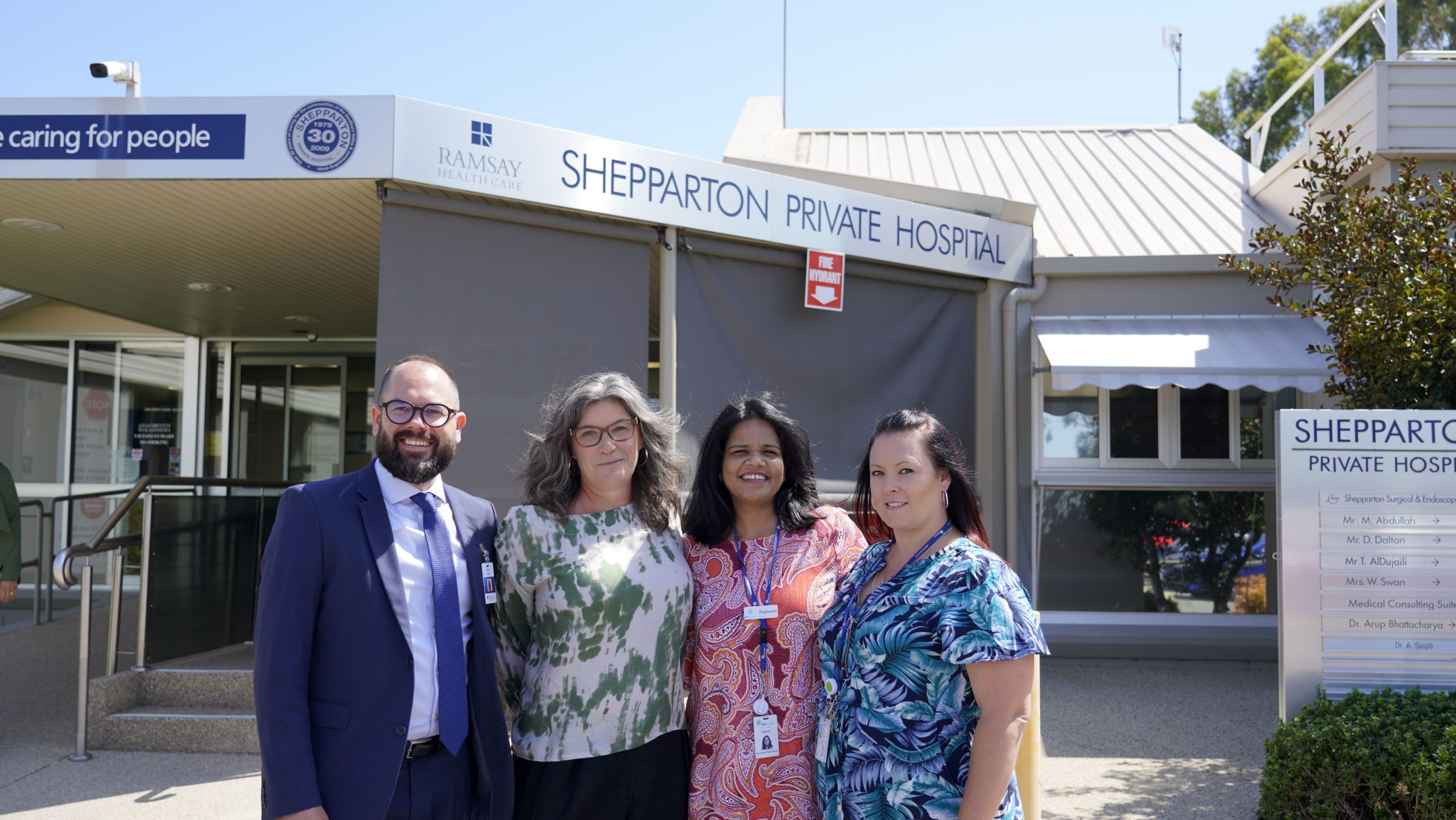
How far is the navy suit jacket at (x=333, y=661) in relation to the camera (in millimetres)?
2182

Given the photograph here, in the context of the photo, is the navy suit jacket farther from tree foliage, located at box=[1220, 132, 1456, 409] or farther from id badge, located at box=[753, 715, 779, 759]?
tree foliage, located at box=[1220, 132, 1456, 409]

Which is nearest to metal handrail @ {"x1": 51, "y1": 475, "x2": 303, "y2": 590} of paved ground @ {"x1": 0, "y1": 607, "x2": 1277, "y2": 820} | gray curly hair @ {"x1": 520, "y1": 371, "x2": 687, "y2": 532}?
paved ground @ {"x1": 0, "y1": 607, "x2": 1277, "y2": 820}

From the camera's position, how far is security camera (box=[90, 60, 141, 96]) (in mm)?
5066

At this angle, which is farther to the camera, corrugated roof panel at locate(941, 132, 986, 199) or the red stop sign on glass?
the red stop sign on glass

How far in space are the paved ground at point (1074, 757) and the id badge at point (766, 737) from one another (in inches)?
102

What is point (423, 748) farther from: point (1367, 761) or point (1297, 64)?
point (1297, 64)

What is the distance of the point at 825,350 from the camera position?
6.26m

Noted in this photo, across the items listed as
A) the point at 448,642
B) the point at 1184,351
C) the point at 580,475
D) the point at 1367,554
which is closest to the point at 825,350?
the point at 1184,351

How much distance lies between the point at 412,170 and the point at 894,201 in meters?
3.01

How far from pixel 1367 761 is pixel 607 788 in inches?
116

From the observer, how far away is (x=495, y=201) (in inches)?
203

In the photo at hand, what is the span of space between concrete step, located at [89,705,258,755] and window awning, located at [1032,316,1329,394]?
5.26 m

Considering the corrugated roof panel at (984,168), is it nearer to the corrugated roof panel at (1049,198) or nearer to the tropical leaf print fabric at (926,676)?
the corrugated roof panel at (1049,198)

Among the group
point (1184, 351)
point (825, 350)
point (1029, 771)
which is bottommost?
point (1029, 771)
